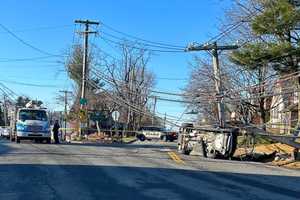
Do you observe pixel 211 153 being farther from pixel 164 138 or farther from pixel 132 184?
pixel 164 138

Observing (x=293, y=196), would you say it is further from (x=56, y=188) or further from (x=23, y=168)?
(x=23, y=168)

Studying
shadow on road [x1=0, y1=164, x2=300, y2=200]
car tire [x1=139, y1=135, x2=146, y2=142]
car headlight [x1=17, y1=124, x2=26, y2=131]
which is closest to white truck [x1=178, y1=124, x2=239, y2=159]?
shadow on road [x1=0, y1=164, x2=300, y2=200]

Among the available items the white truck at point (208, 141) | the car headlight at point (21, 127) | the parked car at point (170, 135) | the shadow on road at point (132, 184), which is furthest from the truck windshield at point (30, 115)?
the parked car at point (170, 135)

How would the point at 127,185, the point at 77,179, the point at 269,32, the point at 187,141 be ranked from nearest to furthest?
the point at 127,185, the point at 77,179, the point at 269,32, the point at 187,141

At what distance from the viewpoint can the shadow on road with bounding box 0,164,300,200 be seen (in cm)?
1223

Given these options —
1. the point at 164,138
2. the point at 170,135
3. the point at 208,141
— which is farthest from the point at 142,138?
the point at 208,141

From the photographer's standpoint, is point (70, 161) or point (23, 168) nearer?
point (23, 168)

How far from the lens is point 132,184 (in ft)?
46.3

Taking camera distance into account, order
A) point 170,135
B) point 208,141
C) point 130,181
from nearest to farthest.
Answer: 1. point 130,181
2. point 208,141
3. point 170,135

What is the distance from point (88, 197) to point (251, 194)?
3789 millimetres

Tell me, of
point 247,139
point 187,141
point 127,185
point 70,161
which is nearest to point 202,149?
point 187,141

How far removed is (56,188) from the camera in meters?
13.0

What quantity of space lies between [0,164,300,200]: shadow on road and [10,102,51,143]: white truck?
19208 mm

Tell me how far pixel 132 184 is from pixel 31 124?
24364 millimetres
